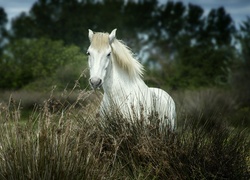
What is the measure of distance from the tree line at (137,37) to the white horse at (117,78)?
17.6 meters

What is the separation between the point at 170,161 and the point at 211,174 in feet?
1.46

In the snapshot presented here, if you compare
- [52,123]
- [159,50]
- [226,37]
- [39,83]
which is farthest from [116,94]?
[226,37]

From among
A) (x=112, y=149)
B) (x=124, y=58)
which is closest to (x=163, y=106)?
(x=124, y=58)

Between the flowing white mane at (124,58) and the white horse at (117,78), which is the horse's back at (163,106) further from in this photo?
the flowing white mane at (124,58)

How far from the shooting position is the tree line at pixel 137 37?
2705cm

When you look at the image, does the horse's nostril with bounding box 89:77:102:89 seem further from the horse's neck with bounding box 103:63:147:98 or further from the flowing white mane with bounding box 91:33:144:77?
the flowing white mane with bounding box 91:33:144:77

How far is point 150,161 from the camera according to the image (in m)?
5.82

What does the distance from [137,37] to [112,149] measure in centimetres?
3529

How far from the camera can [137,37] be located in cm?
4097

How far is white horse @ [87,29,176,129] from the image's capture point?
21.2ft

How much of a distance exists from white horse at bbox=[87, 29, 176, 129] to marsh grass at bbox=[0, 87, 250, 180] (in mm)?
330

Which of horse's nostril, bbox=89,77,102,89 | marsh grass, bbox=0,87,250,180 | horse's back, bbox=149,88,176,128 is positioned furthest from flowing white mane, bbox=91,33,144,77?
marsh grass, bbox=0,87,250,180

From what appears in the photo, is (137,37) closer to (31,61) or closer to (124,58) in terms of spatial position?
(31,61)

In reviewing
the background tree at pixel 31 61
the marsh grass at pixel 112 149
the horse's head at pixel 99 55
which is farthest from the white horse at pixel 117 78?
the background tree at pixel 31 61
